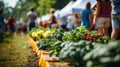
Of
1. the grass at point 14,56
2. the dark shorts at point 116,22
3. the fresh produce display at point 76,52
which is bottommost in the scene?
the grass at point 14,56

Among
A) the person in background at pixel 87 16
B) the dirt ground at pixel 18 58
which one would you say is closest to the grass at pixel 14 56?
the dirt ground at pixel 18 58

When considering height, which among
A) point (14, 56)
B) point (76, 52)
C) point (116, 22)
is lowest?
point (14, 56)

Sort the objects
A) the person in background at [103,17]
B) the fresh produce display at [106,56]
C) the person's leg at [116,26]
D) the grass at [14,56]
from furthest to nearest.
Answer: the person in background at [103,17]
the grass at [14,56]
the person's leg at [116,26]
the fresh produce display at [106,56]

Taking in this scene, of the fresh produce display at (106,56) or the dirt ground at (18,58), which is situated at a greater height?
the fresh produce display at (106,56)

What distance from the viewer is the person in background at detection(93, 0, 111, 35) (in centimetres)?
1017

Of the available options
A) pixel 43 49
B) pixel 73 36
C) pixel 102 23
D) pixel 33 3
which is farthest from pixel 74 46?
pixel 33 3

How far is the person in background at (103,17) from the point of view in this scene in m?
10.2

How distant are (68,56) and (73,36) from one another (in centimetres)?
240

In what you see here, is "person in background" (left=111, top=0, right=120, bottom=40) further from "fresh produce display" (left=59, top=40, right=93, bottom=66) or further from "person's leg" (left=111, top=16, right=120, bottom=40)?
"fresh produce display" (left=59, top=40, right=93, bottom=66)

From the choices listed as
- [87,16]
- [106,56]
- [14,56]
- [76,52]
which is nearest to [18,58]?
[14,56]

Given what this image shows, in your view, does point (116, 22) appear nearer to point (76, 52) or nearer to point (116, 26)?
point (116, 26)

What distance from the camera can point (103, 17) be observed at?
1030 centimetres

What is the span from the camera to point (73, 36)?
303 inches

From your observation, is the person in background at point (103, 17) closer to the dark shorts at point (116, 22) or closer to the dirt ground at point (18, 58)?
the dark shorts at point (116, 22)
